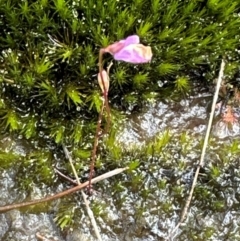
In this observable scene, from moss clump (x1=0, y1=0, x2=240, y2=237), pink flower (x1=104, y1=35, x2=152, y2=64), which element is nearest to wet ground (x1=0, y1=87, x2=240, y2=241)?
moss clump (x1=0, y1=0, x2=240, y2=237)

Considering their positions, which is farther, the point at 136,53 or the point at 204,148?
the point at 204,148

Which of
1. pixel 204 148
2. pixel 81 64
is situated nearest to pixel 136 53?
pixel 81 64

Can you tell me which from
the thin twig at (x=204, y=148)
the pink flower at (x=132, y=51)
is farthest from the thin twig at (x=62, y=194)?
the pink flower at (x=132, y=51)

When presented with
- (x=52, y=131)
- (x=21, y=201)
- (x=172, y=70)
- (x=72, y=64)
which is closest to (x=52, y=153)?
(x=52, y=131)

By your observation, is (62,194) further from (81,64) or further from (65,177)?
(81,64)

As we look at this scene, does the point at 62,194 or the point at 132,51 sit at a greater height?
the point at 132,51

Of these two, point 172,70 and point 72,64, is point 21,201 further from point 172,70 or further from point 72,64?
point 172,70

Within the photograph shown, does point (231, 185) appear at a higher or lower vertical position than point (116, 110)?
lower
